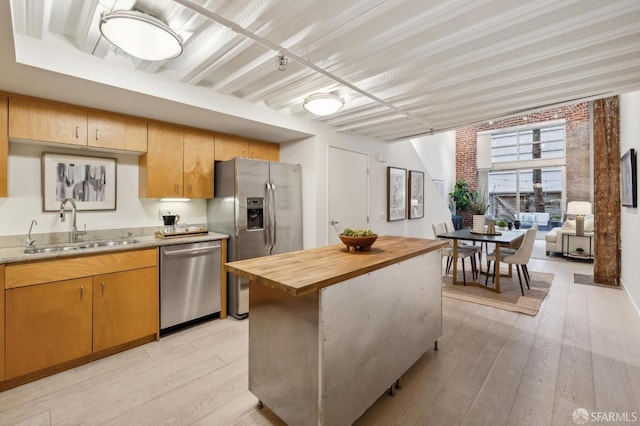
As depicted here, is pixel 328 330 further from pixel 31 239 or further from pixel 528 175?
pixel 528 175

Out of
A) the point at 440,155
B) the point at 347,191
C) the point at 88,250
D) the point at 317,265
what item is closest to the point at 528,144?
the point at 440,155

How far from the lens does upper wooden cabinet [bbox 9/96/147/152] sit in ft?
7.89

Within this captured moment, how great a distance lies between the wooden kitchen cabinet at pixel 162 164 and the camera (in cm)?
312

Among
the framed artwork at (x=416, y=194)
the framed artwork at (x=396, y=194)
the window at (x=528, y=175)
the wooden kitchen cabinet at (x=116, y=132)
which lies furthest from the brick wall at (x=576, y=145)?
the wooden kitchen cabinet at (x=116, y=132)

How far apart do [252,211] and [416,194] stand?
416cm

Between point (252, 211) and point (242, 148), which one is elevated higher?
point (242, 148)

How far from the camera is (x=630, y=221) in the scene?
364 centimetres

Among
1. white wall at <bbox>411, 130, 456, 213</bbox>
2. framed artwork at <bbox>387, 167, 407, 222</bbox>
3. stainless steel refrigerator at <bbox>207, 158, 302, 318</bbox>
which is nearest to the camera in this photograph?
stainless steel refrigerator at <bbox>207, 158, 302, 318</bbox>

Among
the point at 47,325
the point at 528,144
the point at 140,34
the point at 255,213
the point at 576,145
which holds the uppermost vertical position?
the point at 528,144

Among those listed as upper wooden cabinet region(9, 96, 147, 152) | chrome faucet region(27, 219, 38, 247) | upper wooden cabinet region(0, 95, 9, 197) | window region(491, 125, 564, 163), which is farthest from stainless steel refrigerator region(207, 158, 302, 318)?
window region(491, 125, 564, 163)

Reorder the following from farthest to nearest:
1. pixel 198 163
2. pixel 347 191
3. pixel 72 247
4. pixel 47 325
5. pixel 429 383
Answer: pixel 347 191 < pixel 198 163 < pixel 72 247 < pixel 47 325 < pixel 429 383

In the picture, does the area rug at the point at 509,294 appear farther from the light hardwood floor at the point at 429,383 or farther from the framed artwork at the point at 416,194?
the framed artwork at the point at 416,194

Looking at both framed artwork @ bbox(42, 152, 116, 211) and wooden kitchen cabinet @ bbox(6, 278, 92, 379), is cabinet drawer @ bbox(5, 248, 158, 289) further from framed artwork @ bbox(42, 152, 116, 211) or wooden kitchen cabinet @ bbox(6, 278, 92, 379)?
framed artwork @ bbox(42, 152, 116, 211)

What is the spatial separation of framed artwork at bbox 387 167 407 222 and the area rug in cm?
154
